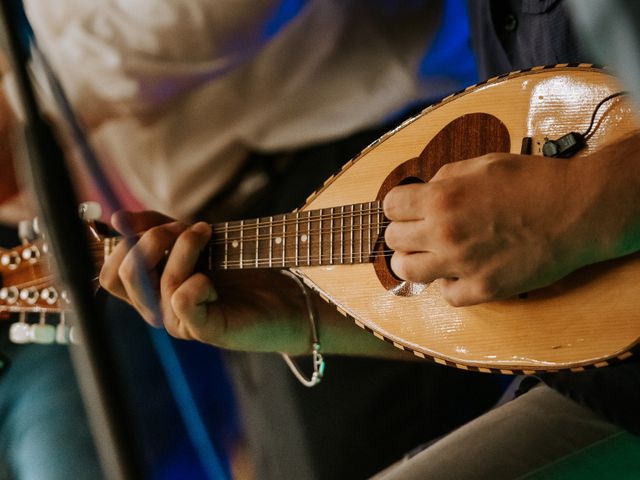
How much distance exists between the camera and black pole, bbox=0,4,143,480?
0.46 metres

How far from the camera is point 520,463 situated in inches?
35.5

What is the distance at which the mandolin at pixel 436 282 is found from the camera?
788mm

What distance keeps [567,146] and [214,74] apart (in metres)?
1.00

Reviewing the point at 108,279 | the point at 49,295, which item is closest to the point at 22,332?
the point at 49,295

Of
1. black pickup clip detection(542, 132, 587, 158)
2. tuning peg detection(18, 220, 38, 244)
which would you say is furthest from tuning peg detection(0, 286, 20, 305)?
black pickup clip detection(542, 132, 587, 158)

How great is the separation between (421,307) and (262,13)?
0.91 metres

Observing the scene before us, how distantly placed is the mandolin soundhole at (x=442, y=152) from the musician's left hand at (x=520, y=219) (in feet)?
0.22

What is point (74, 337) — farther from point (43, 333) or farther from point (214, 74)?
point (214, 74)

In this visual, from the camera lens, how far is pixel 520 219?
2.52 feet

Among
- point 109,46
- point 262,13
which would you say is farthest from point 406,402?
point 109,46

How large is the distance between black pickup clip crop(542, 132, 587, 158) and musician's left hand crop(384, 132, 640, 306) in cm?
4

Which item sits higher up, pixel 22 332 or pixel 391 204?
pixel 391 204

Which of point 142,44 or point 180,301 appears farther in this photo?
point 142,44

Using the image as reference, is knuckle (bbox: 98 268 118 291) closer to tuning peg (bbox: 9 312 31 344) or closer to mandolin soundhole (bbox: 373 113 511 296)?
tuning peg (bbox: 9 312 31 344)
